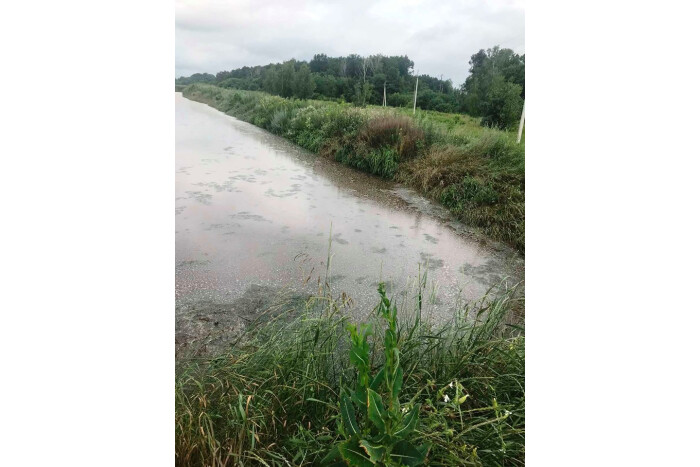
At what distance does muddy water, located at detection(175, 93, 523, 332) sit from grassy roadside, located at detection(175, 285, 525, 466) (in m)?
0.11

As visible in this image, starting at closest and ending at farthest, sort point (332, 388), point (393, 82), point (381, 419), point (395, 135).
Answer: point (381, 419)
point (332, 388)
point (393, 82)
point (395, 135)

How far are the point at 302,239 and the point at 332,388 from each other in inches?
21.9

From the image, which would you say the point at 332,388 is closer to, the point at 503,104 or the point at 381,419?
the point at 381,419

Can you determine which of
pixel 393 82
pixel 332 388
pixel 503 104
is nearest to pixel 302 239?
pixel 332 388

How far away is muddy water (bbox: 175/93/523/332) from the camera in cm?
154

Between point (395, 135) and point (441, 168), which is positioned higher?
point (395, 135)

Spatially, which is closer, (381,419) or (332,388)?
(381,419)

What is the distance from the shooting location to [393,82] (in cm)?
150

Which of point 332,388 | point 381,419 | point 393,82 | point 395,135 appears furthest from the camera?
point 395,135
